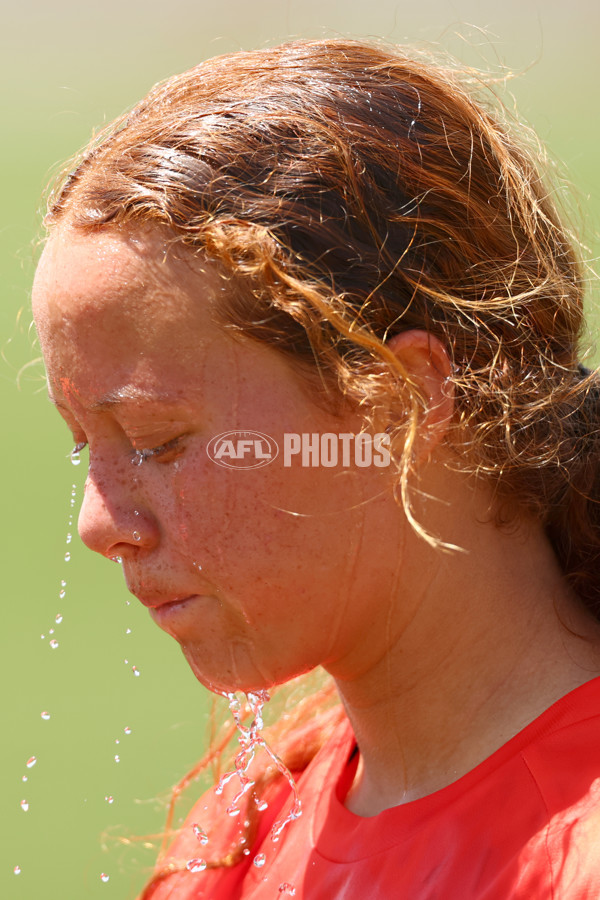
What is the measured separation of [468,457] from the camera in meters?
0.62

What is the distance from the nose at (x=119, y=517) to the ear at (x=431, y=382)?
187 millimetres

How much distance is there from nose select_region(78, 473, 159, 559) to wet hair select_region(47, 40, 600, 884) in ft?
0.44

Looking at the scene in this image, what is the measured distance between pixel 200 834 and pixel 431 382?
0.46m

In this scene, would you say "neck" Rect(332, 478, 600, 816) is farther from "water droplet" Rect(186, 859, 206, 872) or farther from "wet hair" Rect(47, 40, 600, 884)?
"water droplet" Rect(186, 859, 206, 872)

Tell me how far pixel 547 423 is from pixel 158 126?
341 mm

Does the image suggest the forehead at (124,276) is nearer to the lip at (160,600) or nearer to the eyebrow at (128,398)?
the eyebrow at (128,398)

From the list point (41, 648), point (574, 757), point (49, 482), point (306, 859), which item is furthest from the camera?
point (49, 482)

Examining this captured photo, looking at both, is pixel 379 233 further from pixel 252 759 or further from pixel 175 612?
pixel 252 759

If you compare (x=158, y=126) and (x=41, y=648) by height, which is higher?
(x=158, y=126)

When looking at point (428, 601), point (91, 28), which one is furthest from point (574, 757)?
point (91, 28)

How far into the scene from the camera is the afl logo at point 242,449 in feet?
1.86

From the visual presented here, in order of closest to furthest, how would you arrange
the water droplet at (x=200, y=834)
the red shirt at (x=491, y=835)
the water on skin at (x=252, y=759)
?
the red shirt at (x=491, y=835) < the water on skin at (x=252, y=759) < the water droplet at (x=200, y=834)

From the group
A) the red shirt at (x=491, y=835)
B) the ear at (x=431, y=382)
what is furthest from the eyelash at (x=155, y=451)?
the red shirt at (x=491, y=835)

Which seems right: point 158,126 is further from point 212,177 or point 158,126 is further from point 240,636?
point 240,636
